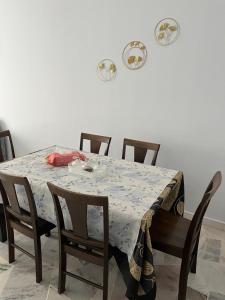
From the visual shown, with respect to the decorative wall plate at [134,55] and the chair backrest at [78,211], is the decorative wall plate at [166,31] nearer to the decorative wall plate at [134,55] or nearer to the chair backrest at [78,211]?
the decorative wall plate at [134,55]

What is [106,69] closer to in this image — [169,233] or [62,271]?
[169,233]

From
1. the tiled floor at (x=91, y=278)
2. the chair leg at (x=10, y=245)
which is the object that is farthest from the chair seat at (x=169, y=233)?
the chair leg at (x=10, y=245)

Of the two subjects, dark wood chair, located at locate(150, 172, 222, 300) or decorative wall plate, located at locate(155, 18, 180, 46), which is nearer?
dark wood chair, located at locate(150, 172, 222, 300)

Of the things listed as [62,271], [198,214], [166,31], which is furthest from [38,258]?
[166,31]

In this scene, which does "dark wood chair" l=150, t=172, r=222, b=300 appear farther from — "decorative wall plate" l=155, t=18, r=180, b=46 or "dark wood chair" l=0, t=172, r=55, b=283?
"decorative wall plate" l=155, t=18, r=180, b=46

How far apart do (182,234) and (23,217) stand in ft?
3.48

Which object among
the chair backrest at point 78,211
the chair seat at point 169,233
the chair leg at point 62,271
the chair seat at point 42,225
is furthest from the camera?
the chair seat at point 42,225

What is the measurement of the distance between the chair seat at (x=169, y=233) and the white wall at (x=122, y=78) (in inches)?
34.5

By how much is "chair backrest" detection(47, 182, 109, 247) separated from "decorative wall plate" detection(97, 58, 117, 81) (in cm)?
170

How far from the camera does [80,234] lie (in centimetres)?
141

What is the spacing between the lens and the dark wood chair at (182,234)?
134cm

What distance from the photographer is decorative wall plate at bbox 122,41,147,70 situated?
95.3 inches

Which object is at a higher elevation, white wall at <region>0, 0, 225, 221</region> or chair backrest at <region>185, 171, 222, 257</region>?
white wall at <region>0, 0, 225, 221</region>

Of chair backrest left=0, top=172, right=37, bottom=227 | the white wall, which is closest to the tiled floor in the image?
chair backrest left=0, top=172, right=37, bottom=227
